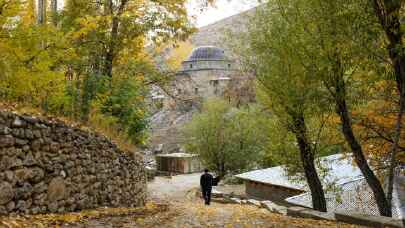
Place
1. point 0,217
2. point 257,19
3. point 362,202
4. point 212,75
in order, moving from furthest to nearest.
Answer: point 212,75
point 362,202
point 257,19
point 0,217

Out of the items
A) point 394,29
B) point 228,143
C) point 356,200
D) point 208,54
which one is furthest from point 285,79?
point 208,54

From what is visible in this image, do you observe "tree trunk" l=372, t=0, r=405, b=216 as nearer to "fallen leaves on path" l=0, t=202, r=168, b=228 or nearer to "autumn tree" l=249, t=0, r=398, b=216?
"autumn tree" l=249, t=0, r=398, b=216

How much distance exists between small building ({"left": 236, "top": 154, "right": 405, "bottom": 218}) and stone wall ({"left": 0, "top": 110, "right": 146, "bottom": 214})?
6998 millimetres

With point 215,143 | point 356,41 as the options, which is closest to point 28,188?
point 356,41

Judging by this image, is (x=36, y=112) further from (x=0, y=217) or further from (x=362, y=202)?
(x=362, y=202)

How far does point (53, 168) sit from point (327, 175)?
44.4ft

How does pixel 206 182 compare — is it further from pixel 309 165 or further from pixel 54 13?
pixel 54 13

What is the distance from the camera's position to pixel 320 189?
512 inches

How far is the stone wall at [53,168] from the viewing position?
18.8 feet

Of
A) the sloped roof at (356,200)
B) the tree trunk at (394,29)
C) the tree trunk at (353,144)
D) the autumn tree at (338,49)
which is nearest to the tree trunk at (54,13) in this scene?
the autumn tree at (338,49)

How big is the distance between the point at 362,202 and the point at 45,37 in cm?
1290

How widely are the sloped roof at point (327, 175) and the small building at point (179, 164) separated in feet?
49.6

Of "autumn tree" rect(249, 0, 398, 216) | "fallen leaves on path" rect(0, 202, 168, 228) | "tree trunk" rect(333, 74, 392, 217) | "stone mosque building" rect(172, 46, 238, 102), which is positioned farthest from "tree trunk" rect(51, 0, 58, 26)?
"stone mosque building" rect(172, 46, 238, 102)

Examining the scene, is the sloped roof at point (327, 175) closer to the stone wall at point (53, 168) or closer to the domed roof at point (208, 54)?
the stone wall at point (53, 168)
